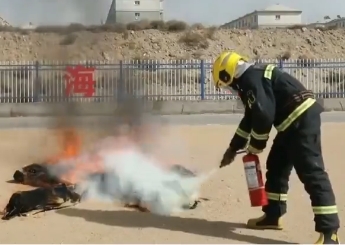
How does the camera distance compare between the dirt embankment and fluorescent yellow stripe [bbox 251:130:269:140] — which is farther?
the dirt embankment

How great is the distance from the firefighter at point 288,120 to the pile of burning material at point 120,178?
1248 millimetres

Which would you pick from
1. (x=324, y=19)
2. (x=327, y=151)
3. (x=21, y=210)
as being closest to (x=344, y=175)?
(x=327, y=151)

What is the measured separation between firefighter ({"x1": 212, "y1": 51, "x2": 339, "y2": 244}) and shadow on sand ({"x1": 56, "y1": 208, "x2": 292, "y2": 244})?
1.78 ft

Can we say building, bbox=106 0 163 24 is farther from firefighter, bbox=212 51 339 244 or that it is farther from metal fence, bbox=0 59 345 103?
metal fence, bbox=0 59 345 103

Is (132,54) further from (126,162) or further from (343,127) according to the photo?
(126,162)

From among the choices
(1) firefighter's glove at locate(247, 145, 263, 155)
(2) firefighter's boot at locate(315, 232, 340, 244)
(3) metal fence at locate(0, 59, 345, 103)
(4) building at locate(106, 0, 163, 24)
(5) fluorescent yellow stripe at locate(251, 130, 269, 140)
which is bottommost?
(2) firefighter's boot at locate(315, 232, 340, 244)

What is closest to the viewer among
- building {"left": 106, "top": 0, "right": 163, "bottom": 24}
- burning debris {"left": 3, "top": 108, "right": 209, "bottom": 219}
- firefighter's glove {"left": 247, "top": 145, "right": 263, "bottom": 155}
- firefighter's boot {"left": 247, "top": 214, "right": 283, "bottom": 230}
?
firefighter's glove {"left": 247, "top": 145, "right": 263, "bottom": 155}

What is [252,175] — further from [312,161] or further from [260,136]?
[312,161]

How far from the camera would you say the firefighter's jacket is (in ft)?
15.4

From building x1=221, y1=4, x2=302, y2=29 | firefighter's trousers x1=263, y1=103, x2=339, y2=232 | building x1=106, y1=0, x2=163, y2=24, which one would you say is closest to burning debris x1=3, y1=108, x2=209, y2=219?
firefighter's trousers x1=263, y1=103, x2=339, y2=232

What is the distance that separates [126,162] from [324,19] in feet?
223

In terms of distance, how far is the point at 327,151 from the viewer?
9141mm

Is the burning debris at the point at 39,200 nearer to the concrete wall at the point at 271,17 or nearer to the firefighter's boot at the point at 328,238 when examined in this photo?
the firefighter's boot at the point at 328,238

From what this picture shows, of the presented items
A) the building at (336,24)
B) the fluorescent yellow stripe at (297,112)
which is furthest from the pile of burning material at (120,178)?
the building at (336,24)
